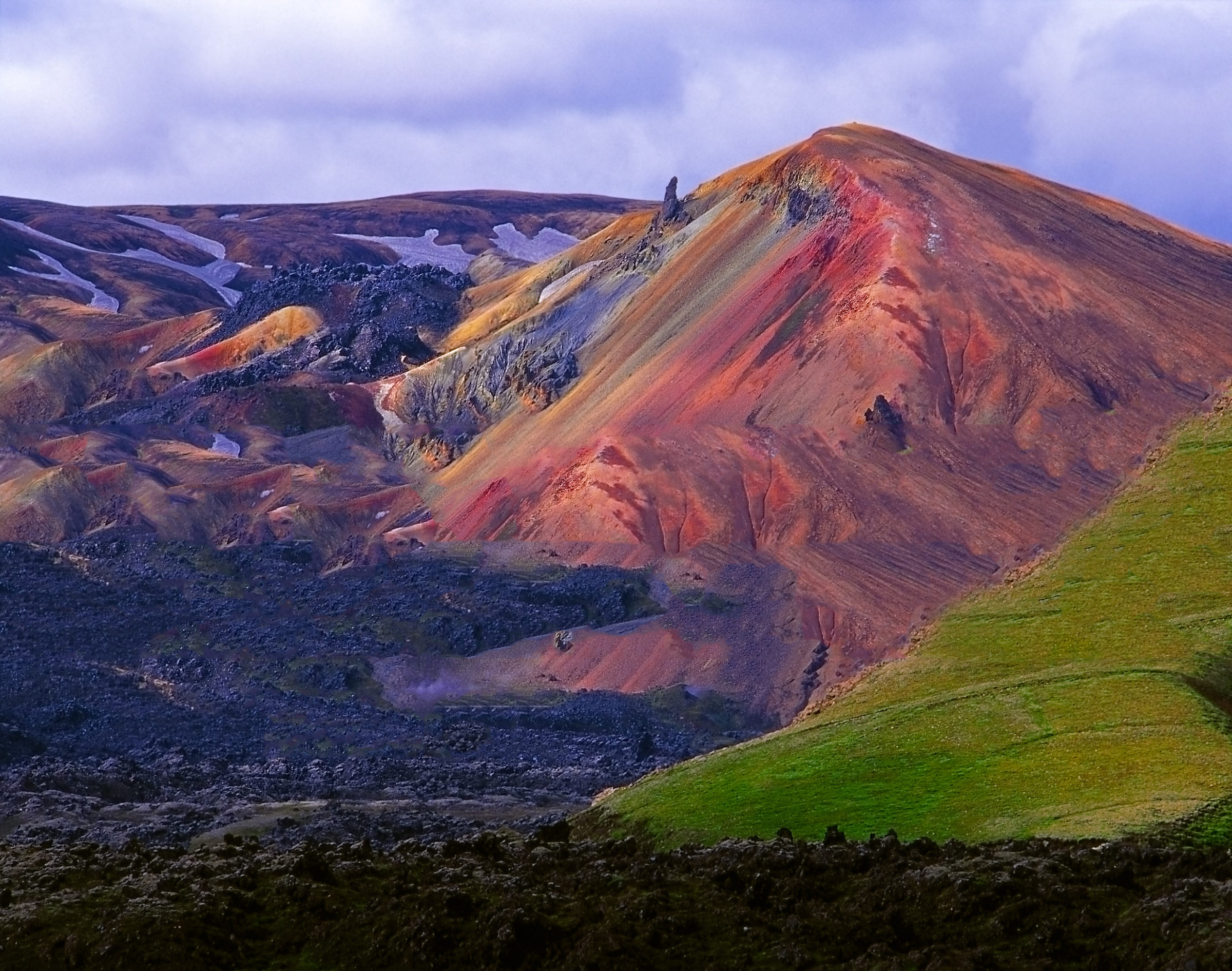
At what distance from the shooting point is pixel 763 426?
294 ft

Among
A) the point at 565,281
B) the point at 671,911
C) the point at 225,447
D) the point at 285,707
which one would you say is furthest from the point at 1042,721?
the point at 565,281

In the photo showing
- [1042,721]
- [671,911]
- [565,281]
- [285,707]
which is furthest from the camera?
[565,281]

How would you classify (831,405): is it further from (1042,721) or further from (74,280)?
(74,280)

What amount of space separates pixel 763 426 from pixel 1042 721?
2242 inches

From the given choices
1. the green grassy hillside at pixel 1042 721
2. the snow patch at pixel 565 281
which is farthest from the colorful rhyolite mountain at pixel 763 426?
the green grassy hillside at pixel 1042 721

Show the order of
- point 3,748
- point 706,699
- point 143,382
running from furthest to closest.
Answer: point 143,382, point 706,699, point 3,748

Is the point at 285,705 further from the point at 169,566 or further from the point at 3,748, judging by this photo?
the point at 169,566

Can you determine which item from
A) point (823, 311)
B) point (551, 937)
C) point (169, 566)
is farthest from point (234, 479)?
point (551, 937)

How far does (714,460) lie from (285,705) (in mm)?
22756

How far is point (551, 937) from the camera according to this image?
23.6 m

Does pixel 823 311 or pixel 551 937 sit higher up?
pixel 823 311

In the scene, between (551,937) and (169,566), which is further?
(169,566)

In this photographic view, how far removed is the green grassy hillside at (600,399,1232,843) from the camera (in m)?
29.8

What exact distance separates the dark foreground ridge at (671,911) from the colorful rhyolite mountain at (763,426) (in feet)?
143
